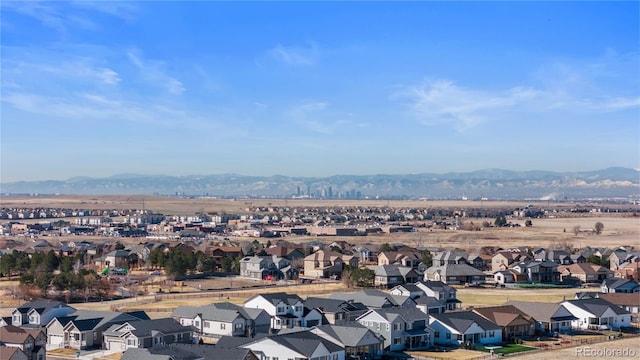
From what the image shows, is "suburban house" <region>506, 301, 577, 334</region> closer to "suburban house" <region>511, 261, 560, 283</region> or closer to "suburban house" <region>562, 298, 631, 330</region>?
"suburban house" <region>562, 298, 631, 330</region>

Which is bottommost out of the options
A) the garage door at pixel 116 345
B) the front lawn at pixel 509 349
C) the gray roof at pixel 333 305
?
the front lawn at pixel 509 349

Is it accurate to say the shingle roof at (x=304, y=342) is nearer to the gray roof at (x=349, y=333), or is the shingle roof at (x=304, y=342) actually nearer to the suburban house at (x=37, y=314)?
the gray roof at (x=349, y=333)

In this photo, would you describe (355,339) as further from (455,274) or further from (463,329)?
(455,274)

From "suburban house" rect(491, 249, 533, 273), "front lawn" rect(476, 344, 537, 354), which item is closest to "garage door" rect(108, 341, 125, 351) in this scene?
"front lawn" rect(476, 344, 537, 354)

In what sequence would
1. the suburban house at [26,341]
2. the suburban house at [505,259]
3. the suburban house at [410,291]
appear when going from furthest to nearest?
the suburban house at [505,259] < the suburban house at [410,291] < the suburban house at [26,341]

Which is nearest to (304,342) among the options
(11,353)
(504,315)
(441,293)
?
(11,353)

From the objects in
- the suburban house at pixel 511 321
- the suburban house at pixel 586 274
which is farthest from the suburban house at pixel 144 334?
the suburban house at pixel 586 274

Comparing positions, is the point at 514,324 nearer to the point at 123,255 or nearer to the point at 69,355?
the point at 69,355
